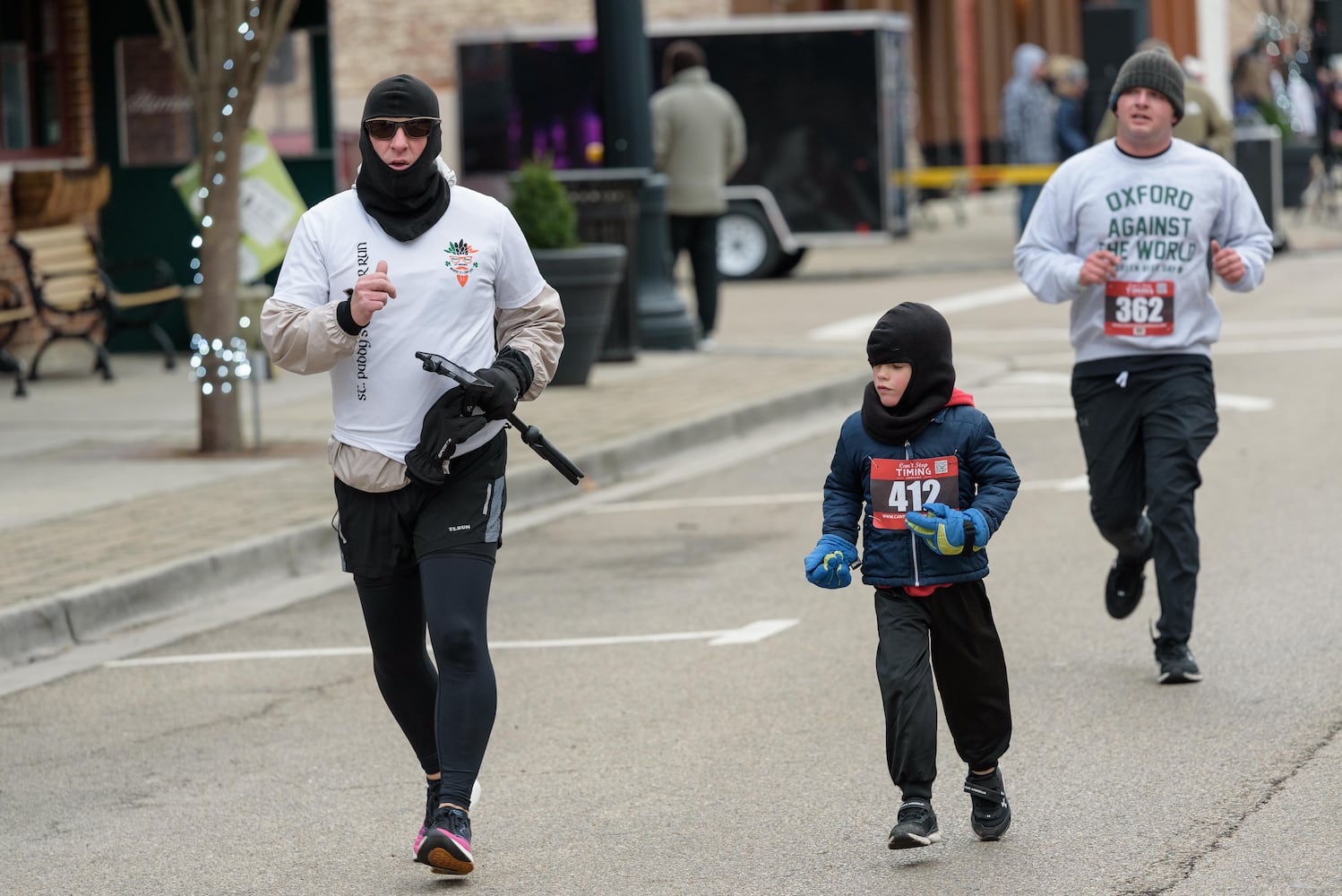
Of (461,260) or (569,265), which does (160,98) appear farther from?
(461,260)

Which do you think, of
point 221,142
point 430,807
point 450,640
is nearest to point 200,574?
point 221,142

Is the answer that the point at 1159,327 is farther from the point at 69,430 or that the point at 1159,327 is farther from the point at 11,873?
the point at 69,430

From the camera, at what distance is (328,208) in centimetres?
521

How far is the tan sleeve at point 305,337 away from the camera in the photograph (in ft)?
16.5

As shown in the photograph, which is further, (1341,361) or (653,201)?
(653,201)

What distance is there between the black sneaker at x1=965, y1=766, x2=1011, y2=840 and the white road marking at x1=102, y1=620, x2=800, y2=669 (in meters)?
2.47

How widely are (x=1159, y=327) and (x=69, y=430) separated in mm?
7871

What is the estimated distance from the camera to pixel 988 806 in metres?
5.27

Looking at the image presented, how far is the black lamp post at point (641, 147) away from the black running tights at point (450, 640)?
11172 mm

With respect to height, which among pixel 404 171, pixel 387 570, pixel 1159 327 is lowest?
pixel 387 570

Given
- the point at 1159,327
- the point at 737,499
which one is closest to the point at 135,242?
the point at 737,499

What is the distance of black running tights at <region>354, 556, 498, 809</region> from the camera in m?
5.10

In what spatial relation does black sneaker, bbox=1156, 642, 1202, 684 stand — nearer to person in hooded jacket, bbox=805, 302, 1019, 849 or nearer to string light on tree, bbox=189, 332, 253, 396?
person in hooded jacket, bbox=805, 302, 1019, 849

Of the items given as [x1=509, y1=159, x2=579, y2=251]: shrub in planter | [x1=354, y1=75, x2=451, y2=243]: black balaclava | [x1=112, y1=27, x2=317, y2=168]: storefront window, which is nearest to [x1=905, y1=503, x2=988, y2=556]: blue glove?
[x1=354, y1=75, x2=451, y2=243]: black balaclava
